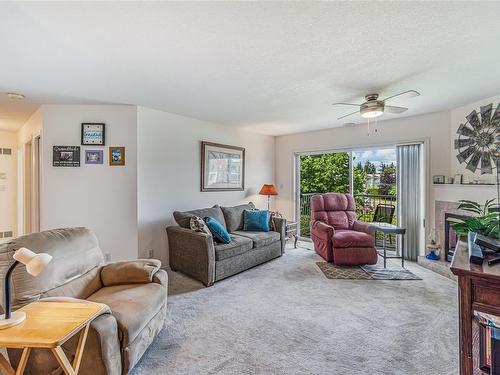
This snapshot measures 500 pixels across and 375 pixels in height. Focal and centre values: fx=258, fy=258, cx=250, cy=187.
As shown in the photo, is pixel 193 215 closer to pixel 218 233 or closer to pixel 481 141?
pixel 218 233

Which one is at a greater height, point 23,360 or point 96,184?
point 96,184

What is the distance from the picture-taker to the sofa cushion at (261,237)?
398cm

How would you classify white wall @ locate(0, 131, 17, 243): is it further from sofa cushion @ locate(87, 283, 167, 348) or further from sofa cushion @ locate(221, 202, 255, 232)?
sofa cushion @ locate(87, 283, 167, 348)

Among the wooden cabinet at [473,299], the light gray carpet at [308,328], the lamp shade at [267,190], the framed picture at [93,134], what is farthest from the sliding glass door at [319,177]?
the wooden cabinet at [473,299]

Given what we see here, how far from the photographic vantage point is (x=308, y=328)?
231cm

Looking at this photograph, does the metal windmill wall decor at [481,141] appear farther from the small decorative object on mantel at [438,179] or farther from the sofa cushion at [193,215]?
the sofa cushion at [193,215]

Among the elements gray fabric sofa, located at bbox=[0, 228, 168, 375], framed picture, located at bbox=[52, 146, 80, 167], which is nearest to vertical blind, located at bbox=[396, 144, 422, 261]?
gray fabric sofa, located at bbox=[0, 228, 168, 375]

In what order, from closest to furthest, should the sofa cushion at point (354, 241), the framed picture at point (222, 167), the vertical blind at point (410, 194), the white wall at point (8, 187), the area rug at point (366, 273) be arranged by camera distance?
the area rug at point (366, 273), the sofa cushion at point (354, 241), the vertical blind at point (410, 194), the framed picture at point (222, 167), the white wall at point (8, 187)

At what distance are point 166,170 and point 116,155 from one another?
73 cm

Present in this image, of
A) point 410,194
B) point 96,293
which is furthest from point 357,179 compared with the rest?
point 96,293

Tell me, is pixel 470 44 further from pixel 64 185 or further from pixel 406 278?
pixel 64 185

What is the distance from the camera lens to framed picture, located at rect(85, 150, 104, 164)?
3.62 meters

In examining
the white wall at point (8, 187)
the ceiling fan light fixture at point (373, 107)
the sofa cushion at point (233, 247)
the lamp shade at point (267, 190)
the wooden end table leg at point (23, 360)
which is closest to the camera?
the wooden end table leg at point (23, 360)

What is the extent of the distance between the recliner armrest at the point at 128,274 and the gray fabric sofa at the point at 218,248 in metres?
1.09
